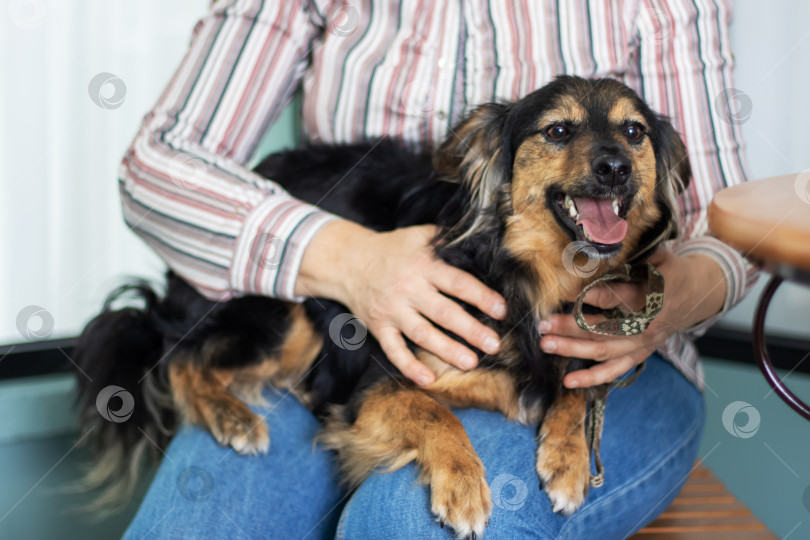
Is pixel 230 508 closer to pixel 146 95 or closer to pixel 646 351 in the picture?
pixel 646 351

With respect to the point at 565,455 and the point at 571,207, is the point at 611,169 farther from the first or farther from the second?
the point at 565,455

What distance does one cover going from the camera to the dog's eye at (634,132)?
4.00 ft

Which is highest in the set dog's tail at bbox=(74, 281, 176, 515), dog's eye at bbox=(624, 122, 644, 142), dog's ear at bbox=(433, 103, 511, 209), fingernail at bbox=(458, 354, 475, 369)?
dog's eye at bbox=(624, 122, 644, 142)

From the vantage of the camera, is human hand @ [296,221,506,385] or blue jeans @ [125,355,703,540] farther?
human hand @ [296,221,506,385]

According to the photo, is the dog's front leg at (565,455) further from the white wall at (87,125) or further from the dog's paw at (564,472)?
the white wall at (87,125)

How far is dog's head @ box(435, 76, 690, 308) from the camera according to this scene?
1.13m

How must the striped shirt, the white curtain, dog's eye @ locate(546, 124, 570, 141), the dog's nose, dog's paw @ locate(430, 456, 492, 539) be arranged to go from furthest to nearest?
the white curtain → the striped shirt → dog's eye @ locate(546, 124, 570, 141) → the dog's nose → dog's paw @ locate(430, 456, 492, 539)

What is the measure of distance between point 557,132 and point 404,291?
40cm

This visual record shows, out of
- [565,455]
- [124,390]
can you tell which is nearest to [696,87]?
[565,455]

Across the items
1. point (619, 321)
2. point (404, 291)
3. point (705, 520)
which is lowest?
point (705, 520)

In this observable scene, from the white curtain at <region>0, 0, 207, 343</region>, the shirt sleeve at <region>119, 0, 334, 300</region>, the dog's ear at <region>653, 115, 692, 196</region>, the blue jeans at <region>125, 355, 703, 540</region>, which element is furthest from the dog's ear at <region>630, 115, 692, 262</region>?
the white curtain at <region>0, 0, 207, 343</region>

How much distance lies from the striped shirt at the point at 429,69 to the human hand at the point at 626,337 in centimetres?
17

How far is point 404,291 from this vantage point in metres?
1.18

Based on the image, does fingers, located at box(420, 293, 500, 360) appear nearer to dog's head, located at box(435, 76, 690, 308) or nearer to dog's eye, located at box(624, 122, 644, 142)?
dog's head, located at box(435, 76, 690, 308)
